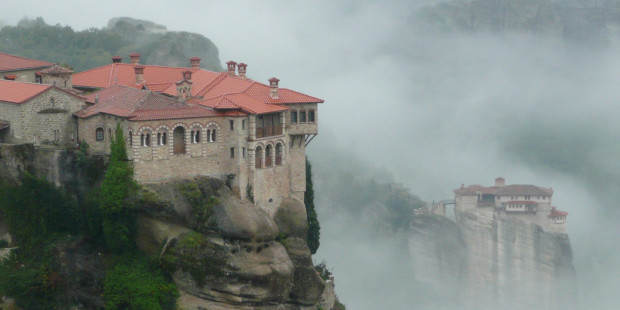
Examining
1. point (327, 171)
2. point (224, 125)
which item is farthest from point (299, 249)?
point (327, 171)

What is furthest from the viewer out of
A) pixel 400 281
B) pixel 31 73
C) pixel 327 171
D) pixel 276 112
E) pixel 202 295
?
pixel 327 171

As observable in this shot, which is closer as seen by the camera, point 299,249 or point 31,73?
point 299,249

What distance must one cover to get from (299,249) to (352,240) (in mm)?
99367

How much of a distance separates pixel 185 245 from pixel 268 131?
945 cm

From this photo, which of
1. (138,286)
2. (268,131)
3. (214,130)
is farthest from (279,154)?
(138,286)

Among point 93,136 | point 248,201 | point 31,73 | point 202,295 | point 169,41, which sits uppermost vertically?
point 169,41

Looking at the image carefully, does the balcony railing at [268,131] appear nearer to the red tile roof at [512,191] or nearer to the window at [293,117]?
the window at [293,117]

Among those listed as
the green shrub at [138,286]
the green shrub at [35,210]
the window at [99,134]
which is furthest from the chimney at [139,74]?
the green shrub at [138,286]

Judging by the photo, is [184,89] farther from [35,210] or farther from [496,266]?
[496,266]

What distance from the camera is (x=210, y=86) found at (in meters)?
67.4

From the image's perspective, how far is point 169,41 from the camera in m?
158

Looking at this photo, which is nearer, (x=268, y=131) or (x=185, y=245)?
(x=185, y=245)

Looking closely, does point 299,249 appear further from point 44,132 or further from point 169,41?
point 169,41

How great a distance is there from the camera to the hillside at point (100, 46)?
499 ft
